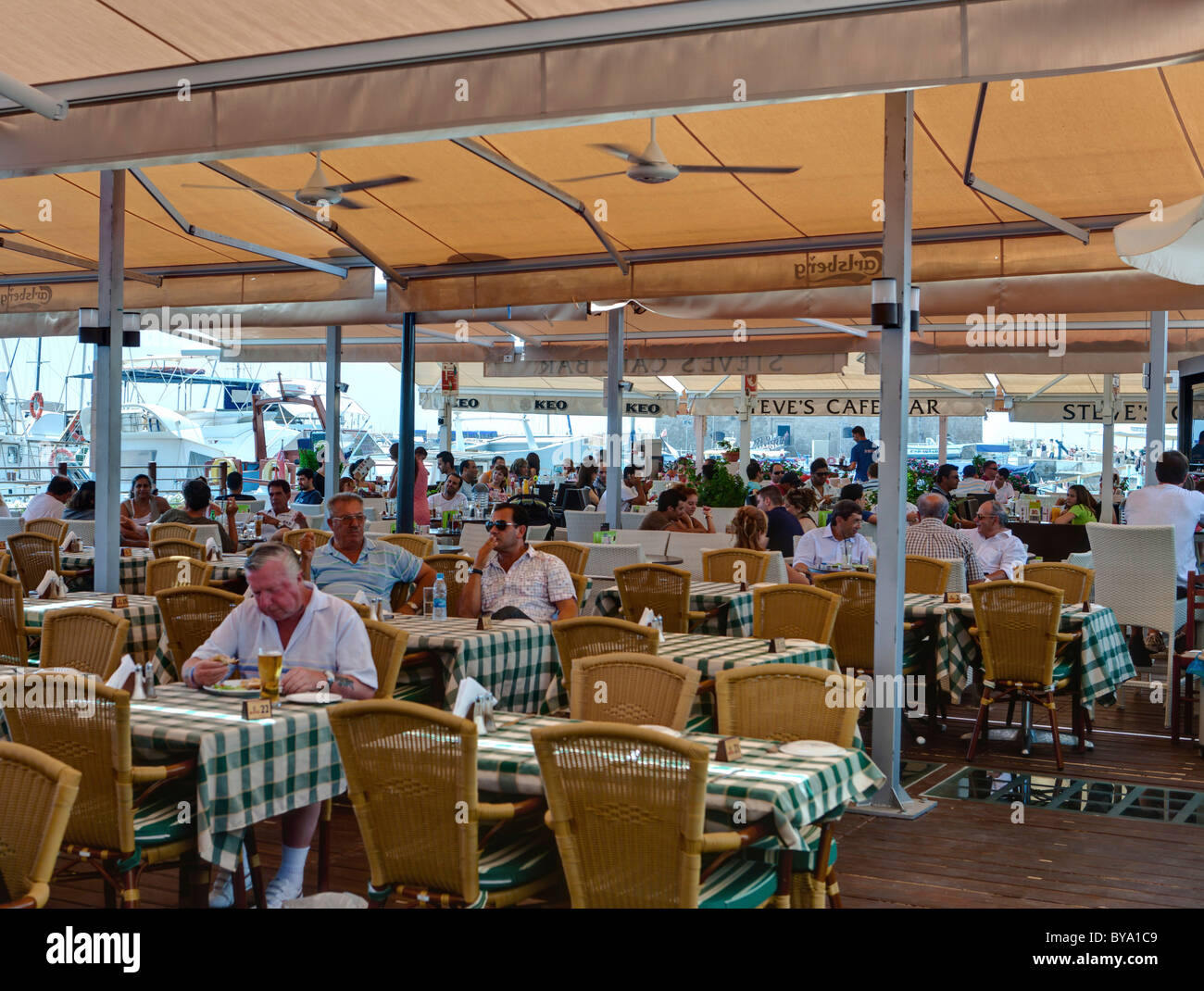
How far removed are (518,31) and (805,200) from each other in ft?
10.8

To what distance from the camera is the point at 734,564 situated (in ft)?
26.7

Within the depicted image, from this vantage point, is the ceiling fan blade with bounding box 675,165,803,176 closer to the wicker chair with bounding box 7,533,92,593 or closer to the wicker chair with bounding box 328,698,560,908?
the wicker chair with bounding box 328,698,560,908

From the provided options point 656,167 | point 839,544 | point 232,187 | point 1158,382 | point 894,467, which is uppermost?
point 232,187

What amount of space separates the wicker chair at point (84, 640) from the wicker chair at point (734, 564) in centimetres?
424

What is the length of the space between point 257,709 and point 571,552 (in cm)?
459

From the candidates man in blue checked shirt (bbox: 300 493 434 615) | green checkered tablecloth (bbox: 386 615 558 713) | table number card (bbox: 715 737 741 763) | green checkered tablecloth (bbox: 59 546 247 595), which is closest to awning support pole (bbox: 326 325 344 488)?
green checkered tablecloth (bbox: 59 546 247 595)

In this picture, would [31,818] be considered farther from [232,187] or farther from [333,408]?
[333,408]

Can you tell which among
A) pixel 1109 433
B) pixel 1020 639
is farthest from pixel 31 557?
pixel 1109 433

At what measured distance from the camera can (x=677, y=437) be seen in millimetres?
78875

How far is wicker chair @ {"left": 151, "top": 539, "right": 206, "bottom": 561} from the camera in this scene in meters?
8.64

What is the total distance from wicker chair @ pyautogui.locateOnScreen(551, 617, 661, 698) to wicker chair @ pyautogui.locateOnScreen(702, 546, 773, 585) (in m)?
3.02
